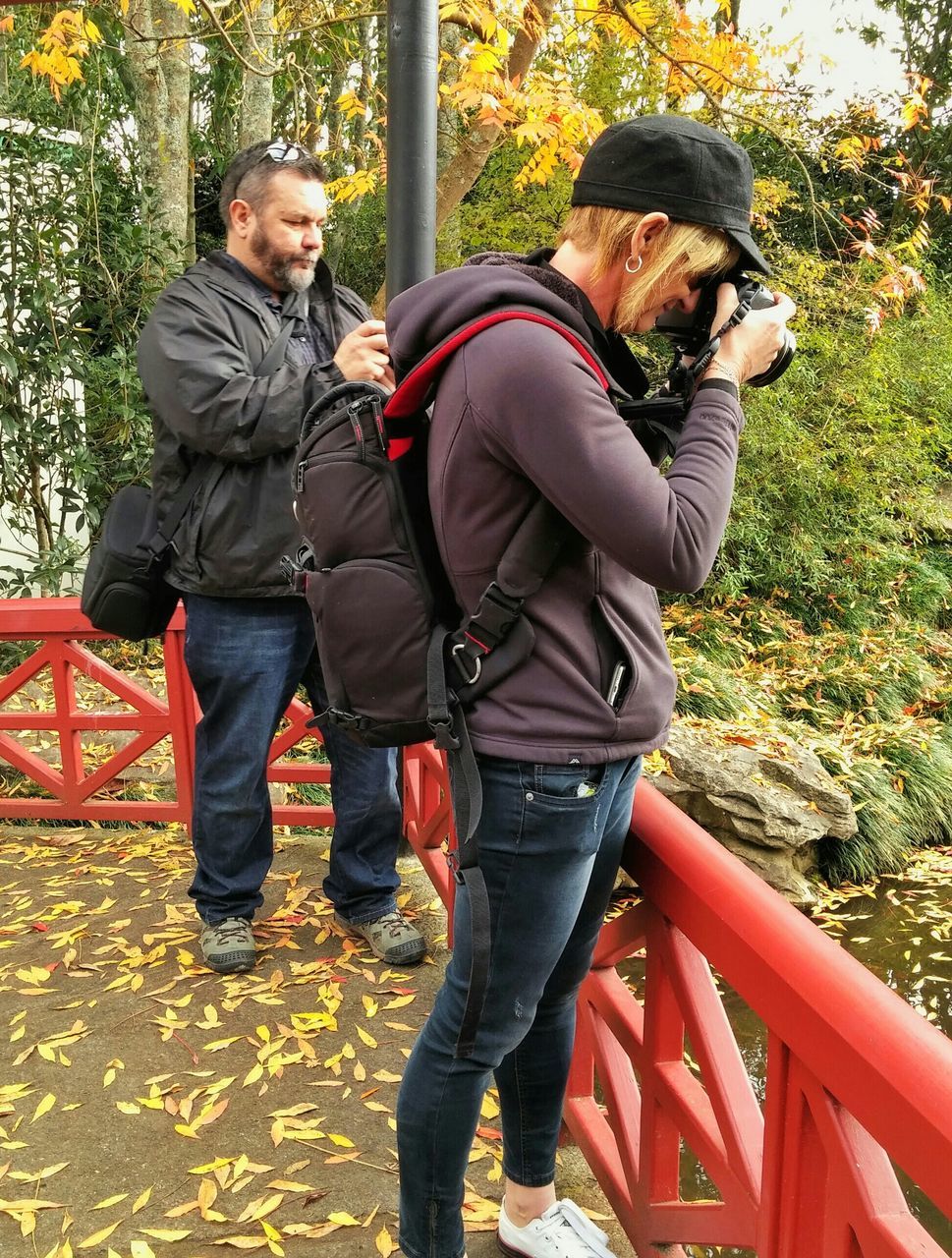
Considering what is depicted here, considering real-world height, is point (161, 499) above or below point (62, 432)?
above

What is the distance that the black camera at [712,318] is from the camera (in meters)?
1.55

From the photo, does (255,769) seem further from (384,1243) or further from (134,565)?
(384,1243)

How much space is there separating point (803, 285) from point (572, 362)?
7989mm

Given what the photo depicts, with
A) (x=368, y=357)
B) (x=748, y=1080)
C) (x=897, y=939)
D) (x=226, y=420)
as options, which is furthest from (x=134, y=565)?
(x=897, y=939)

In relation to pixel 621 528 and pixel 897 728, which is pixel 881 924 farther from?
pixel 621 528

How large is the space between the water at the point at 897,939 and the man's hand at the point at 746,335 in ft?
9.34

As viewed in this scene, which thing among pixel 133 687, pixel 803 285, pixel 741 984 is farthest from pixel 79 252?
pixel 741 984

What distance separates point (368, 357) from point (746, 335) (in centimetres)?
89

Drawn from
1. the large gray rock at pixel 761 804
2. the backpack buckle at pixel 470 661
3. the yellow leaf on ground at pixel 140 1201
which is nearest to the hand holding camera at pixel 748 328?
the backpack buckle at pixel 470 661

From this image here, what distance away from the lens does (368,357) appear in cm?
218

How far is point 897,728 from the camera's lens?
698 cm

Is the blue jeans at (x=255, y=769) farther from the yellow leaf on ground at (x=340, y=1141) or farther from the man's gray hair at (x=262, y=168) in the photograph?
the man's gray hair at (x=262, y=168)

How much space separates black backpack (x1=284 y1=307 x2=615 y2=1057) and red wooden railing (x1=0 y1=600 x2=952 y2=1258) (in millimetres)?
390

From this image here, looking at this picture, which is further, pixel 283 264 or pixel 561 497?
pixel 283 264
